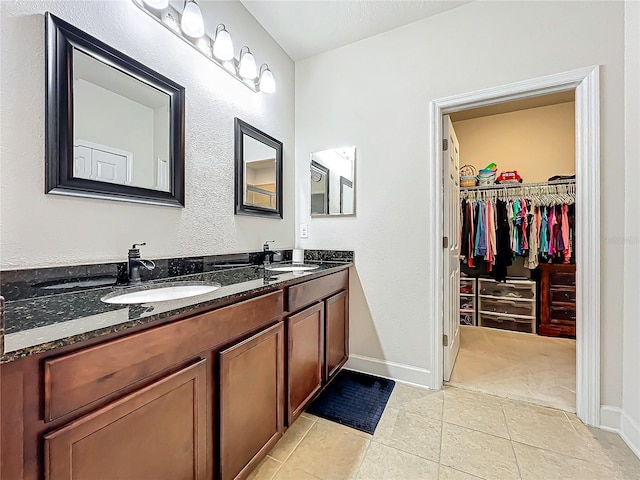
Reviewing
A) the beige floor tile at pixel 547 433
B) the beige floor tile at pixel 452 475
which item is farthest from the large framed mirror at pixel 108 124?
the beige floor tile at pixel 547 433

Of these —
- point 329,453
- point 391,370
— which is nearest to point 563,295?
point 391,370

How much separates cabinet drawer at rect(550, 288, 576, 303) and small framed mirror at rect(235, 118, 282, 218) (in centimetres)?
294

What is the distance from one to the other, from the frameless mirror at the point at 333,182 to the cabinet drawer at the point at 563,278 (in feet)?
7.80

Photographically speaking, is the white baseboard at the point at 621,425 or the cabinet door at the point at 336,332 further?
the cabinet door at the point at 336,332

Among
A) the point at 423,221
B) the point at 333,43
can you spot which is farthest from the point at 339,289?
the point at 333,43

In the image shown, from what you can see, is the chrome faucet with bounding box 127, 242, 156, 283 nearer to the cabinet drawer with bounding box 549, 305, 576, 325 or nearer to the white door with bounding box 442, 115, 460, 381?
the white door with bounding box 442, 115, 460, 381

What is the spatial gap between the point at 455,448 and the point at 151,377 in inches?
57.0

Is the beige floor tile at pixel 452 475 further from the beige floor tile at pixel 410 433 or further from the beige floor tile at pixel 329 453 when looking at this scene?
the beige floor tile at pixel 329 453

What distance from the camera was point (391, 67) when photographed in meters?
2.10

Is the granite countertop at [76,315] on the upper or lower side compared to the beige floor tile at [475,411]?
upper

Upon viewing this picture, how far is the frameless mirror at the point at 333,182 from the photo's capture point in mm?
2230

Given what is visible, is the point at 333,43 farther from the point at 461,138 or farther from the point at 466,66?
the point at 461,138

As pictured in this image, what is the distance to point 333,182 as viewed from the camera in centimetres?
230

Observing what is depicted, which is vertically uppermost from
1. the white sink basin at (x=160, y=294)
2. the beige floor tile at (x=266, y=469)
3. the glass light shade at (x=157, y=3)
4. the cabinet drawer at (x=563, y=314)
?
the glass light shade at (x=157, y=3)
